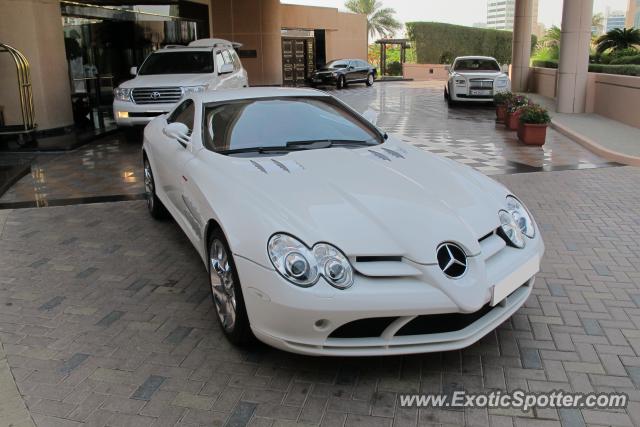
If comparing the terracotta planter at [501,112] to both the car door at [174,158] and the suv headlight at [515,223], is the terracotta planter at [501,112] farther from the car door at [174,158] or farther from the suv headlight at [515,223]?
the suv headlight at [515,223]

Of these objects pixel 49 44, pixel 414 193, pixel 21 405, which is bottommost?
pixel 21 405

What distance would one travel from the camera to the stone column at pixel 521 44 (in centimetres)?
2408

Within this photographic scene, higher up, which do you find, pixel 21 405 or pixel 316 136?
pixel 316 136

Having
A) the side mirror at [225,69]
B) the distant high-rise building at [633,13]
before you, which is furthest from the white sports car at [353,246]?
the distant high-rise building at [633,13]

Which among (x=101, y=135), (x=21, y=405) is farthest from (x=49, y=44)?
(x=21, y=405)

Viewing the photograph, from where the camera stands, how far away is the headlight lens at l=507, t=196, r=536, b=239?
3.79 m

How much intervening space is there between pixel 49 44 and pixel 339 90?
60.2 feet

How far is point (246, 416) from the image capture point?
119 inches

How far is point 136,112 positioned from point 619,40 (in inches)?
830

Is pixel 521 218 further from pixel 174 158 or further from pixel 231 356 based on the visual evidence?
pixel 174 158

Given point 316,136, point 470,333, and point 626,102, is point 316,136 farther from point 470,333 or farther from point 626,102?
point 626,102

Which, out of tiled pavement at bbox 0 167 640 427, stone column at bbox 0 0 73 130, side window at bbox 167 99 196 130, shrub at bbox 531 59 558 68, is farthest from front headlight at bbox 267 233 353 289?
shrub at bbox 531 59 558 68

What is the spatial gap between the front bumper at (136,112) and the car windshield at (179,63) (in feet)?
4.30

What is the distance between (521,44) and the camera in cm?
2419
